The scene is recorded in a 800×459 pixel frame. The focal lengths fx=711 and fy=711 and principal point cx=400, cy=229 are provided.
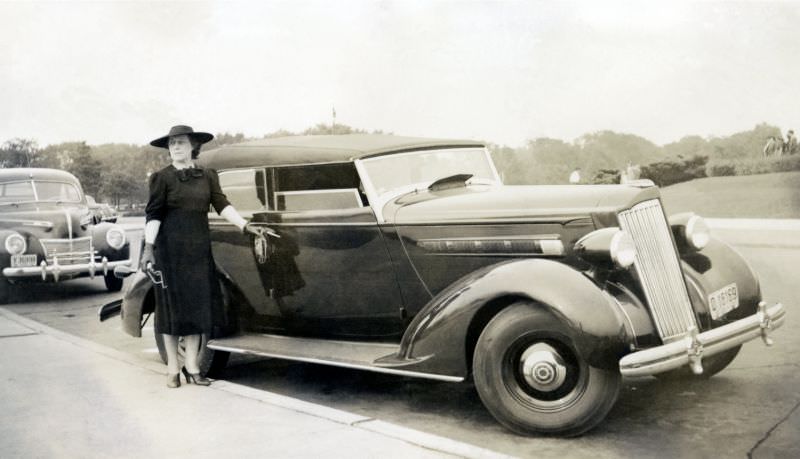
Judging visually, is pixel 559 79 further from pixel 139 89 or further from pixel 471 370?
pixel 139 89

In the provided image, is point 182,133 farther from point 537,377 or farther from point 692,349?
point 692,349

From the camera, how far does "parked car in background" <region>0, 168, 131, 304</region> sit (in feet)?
27.0

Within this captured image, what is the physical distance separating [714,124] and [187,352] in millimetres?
3567

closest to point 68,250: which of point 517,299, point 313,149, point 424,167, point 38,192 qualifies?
point 38,192

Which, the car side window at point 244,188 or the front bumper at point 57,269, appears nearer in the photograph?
the car side window at point 244,188

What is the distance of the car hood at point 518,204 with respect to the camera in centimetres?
345

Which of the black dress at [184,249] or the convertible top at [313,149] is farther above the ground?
the convertible top at [313,149]

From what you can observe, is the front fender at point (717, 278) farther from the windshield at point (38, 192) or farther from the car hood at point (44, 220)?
the windshield at point (38, 192)

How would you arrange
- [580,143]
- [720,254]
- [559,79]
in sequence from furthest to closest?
[580,143], [559,79], [720,254]

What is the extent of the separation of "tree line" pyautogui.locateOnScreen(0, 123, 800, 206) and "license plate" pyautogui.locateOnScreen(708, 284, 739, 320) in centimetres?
110

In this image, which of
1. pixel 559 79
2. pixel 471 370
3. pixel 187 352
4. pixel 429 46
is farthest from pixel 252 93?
pixel 471 370

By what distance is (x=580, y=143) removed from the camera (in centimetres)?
684

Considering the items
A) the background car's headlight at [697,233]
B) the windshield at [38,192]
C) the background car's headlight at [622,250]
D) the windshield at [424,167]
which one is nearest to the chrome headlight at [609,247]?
the background car's headlight at [622,250]

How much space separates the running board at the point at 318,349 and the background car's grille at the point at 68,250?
5059 millimetres
